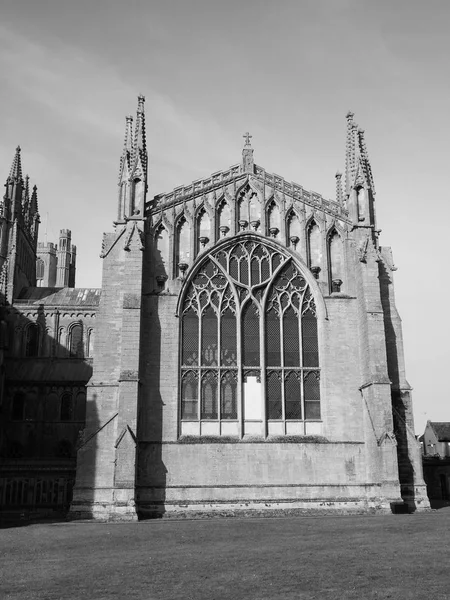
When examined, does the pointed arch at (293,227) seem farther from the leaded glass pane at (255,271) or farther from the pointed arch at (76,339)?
the pointed arch at (76,339)

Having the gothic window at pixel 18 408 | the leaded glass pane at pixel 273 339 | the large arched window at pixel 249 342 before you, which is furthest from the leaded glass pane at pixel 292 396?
the gothic window at pixel 18 408

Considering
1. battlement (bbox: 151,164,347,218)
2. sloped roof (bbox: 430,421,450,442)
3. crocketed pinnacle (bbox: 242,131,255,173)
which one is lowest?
sloped roof (bbox: 430,421,450,442)

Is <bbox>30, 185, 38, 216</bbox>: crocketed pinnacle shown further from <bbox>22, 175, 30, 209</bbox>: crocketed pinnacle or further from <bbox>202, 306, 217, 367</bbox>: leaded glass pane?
<bbox>202, 306, 217, 367</bbox>: leaded glass pane

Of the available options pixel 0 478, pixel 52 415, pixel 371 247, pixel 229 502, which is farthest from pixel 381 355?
pixel 52 415

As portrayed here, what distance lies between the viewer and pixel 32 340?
73.4 meters

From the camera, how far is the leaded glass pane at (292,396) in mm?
39438

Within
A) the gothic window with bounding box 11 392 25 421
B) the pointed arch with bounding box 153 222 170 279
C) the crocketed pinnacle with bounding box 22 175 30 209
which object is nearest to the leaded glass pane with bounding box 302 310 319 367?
the pointed arch with bounding box 153 222 170 279

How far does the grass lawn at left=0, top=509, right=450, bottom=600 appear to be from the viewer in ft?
49.3

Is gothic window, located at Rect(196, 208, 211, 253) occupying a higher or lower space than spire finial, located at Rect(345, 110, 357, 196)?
lower

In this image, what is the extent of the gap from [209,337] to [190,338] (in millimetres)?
1147

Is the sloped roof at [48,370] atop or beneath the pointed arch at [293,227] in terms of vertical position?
beneath

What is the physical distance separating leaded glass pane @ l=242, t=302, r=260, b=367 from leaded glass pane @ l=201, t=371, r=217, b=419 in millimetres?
2219

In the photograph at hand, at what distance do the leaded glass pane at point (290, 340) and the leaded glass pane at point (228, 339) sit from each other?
122 inches

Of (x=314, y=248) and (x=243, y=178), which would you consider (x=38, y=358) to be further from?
(x=314, y=248)
